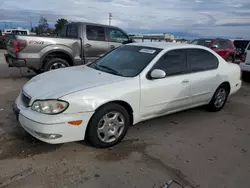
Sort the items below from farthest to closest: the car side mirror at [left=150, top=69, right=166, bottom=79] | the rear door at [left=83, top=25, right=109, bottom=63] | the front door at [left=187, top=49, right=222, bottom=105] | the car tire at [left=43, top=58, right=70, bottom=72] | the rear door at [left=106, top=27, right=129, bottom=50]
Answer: the rear door at [left=106, top=27, right=129, bottom=50] → the rear door at [left=83, top=25, right=109, bottom=63] → the car tire at [left=43, top=58, right=70, bottom=72] → the front door at [left=187, top=49, right=222, bottom=105] → the car side mirror at [left=150, top=69, right=166, bottom=79]

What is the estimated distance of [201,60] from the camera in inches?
183

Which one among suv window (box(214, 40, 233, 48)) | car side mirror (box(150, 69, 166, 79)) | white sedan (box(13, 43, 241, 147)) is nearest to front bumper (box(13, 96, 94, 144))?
white sedan (box(13, 43, 241, 147))

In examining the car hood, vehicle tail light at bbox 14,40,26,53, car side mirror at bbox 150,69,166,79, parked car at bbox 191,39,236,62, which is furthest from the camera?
parked car at bbox 191,39,236,62

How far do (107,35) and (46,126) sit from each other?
18.7 feet

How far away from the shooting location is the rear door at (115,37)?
803 centimetres

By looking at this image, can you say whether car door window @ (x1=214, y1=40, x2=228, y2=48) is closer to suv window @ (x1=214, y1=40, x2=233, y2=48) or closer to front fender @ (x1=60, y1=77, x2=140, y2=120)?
suv window @ (x1=214, y1=40, x2=233, y2=48)

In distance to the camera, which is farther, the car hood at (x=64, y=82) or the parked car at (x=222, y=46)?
the parked car at (x=222, y=46)

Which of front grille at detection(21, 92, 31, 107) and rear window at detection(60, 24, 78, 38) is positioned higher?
rear window at detection(60, 24, 78, 38)

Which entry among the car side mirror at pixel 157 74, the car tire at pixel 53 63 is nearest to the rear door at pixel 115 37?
the car tire at pixel 53 63

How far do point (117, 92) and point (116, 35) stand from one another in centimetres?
540

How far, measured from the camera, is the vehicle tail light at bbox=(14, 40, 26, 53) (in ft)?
20.6

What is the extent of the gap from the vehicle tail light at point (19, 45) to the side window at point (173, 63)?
4234mm

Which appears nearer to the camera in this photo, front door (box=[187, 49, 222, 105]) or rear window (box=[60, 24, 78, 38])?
front door (box=[187, 49, 222, 105])

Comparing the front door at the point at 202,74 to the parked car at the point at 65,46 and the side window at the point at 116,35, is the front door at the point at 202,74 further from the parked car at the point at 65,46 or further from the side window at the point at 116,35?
the side window at the point at 116,35
